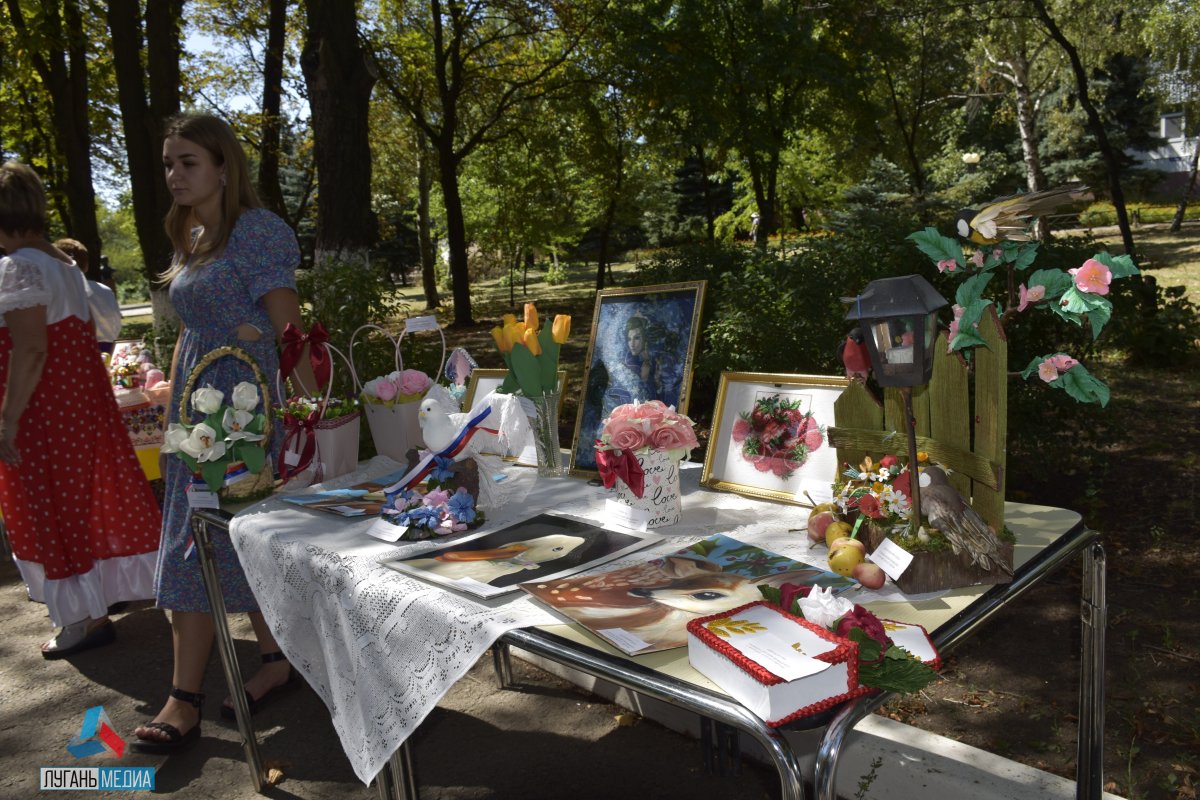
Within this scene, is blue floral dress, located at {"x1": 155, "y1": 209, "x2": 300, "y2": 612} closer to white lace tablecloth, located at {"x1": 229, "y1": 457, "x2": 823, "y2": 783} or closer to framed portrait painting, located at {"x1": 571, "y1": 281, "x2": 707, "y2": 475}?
white lace tablecloth, located at {"x1": 229, "y1": 457, "x2": 823, "y2": 783}

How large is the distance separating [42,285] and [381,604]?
2.51 m

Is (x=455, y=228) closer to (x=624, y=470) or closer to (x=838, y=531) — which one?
(x=624, y=470)

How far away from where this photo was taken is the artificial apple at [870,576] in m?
1.49

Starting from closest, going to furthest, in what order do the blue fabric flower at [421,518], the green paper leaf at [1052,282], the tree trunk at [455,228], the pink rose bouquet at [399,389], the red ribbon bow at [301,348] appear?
1. the green paper leaf at [1052,282]
2. the blue fabric flower at [421,518]
3. the red ribbon bow at [301,348]
4. the pink rose bouquet at [399,389]
5. the tree trunk at [455,228]

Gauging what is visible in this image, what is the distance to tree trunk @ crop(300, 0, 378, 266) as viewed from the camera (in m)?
6.37

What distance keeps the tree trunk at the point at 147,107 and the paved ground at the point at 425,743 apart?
16.5 feet

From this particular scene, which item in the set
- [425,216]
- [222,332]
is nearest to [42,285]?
[222,332]

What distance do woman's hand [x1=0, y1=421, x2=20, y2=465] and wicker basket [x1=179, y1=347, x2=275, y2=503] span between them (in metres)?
1.40

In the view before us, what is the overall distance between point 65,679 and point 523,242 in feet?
49.8

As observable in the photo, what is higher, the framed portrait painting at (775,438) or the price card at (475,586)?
the framed portrait painting at (775,438)

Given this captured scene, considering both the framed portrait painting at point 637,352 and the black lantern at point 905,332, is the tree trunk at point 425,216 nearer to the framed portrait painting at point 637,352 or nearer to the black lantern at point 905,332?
the framed portrait painting at point 637,352

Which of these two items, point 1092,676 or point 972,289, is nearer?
point 972,289

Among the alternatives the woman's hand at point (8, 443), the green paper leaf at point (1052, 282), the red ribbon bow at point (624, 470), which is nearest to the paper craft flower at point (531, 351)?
the red ribbon bow at point (624, 470)

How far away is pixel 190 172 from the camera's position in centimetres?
252
